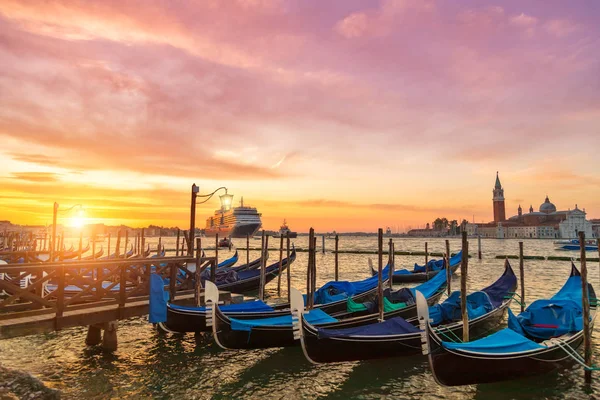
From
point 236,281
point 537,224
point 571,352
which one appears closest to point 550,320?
point 571,352

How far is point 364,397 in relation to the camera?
5945 mm

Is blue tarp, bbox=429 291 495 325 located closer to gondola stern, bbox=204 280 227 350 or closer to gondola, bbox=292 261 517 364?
gondola, bbox=292 261 517 364

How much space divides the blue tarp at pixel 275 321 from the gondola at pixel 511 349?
242 centimetres

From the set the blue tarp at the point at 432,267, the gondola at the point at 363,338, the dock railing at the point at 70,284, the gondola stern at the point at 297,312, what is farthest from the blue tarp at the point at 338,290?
the blue tarp at the point at 432,267

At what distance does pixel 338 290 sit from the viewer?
11.6m

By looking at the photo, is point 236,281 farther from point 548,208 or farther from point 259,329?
point 548,208

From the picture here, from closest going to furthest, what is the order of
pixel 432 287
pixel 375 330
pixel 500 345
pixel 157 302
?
pixel 500 345
pixel 375 330
pixel 157 302
pixel 432 287

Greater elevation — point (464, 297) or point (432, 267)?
point (464, 297)

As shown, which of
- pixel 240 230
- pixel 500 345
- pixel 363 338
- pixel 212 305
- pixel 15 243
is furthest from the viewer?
pixel 240 230

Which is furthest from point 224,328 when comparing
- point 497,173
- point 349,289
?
point 497,173

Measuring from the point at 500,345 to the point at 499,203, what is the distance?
151 m

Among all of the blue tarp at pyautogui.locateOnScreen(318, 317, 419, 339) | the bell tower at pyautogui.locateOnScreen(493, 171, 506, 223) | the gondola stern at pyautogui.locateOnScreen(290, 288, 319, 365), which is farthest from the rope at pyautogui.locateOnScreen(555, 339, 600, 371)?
the bell tower at pyautogui.locateOnScreen(493, 171, 506, 223)

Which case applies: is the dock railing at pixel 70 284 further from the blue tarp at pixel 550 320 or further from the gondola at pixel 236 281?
the blue tarp at pixel 550 320

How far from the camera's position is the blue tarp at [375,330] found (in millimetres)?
6504
